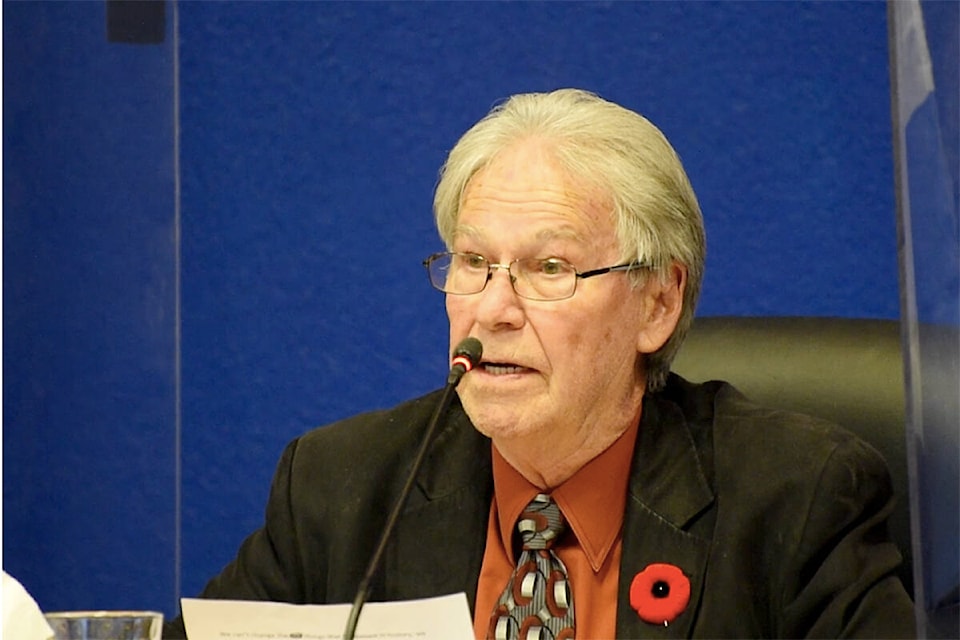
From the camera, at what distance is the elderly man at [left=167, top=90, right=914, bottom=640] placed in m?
1.43

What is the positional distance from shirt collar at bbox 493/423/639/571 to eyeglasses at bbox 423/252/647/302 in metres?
0.20

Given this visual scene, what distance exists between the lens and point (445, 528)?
1.57 meters

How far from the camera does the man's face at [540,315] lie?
57.9 inches

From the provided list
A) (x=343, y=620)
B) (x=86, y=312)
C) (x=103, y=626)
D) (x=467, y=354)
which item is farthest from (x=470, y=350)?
(x=86, y=312)

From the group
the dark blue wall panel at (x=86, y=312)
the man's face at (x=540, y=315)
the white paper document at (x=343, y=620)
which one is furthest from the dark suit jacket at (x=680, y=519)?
the dark blue wall panel at (x=86, y=312)

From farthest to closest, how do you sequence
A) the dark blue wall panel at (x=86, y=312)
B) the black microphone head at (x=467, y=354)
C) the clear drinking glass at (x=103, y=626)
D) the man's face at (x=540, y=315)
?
1. the dark blue wall panel at (x=86, y=312)
2. the man's face at (x=540, y=315)
3. the black microphone head at (x=467, y=354)
4. the clear drinking glass at (x=103, y=626)

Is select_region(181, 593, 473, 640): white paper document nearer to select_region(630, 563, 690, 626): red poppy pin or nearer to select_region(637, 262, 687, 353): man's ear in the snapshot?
select_region(630, 563, 690, 626): red poppy pin

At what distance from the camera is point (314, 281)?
8.41 feet

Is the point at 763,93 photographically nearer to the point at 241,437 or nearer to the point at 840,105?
the point at 840,105

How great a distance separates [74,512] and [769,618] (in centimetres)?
134

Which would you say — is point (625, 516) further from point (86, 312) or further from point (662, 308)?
point (86, 312)

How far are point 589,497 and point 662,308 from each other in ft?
0.80

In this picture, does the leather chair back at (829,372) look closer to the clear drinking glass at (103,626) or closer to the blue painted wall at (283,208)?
the blue painted wall at (283,208)

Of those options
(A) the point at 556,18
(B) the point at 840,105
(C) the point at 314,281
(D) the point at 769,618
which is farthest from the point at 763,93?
(D) the point at 769,618
